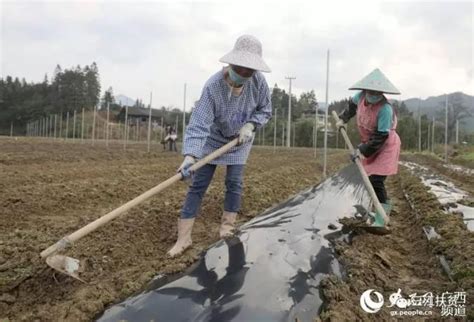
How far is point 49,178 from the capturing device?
286 inches

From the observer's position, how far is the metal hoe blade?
2475 millimetres

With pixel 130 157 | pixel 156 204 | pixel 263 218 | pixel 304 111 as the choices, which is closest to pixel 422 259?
pixel 263 218

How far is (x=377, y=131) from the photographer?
3.93 m

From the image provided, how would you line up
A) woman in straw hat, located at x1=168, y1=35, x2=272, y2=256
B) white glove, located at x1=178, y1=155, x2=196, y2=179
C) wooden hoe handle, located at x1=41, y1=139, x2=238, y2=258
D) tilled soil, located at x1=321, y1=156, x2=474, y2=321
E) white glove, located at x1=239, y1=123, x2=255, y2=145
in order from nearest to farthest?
tilled soil, located at x1=321, y1=156, x2=474, y2=321, wooden hoe handle, located at x1=41, y1=139, x2=238, y2=258, white glove, located at x1=178, y1=155, x2=196, y2=179, woman in straw hat, located at x1=168, y1=35, x2=272, y2=256, white glove, located at x1=239, y1=123, x2=255, y2=145

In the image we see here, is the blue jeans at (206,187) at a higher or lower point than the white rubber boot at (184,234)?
higher

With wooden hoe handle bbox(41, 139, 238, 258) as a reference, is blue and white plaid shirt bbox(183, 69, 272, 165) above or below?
above

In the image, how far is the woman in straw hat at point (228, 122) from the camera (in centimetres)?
305

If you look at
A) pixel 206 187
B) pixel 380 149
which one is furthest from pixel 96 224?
pixel 380 149

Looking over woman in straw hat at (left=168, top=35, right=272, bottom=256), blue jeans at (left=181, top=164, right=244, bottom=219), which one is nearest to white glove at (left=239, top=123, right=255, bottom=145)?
woman in straw hat at (left=168, top=35, right=272, bottom=256)

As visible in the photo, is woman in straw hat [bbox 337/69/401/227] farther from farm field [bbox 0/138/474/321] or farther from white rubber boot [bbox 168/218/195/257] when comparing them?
white rubber boot [bbox 168/218/195/257]

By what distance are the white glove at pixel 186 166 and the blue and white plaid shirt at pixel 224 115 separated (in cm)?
4

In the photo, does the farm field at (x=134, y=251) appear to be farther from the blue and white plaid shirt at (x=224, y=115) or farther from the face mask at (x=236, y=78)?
the face mask at (x=236, y=78)

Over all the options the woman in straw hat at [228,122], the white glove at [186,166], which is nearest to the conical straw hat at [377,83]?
the woman in straw hat at [228,122]

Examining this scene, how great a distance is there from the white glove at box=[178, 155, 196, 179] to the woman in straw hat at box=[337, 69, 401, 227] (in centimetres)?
167
